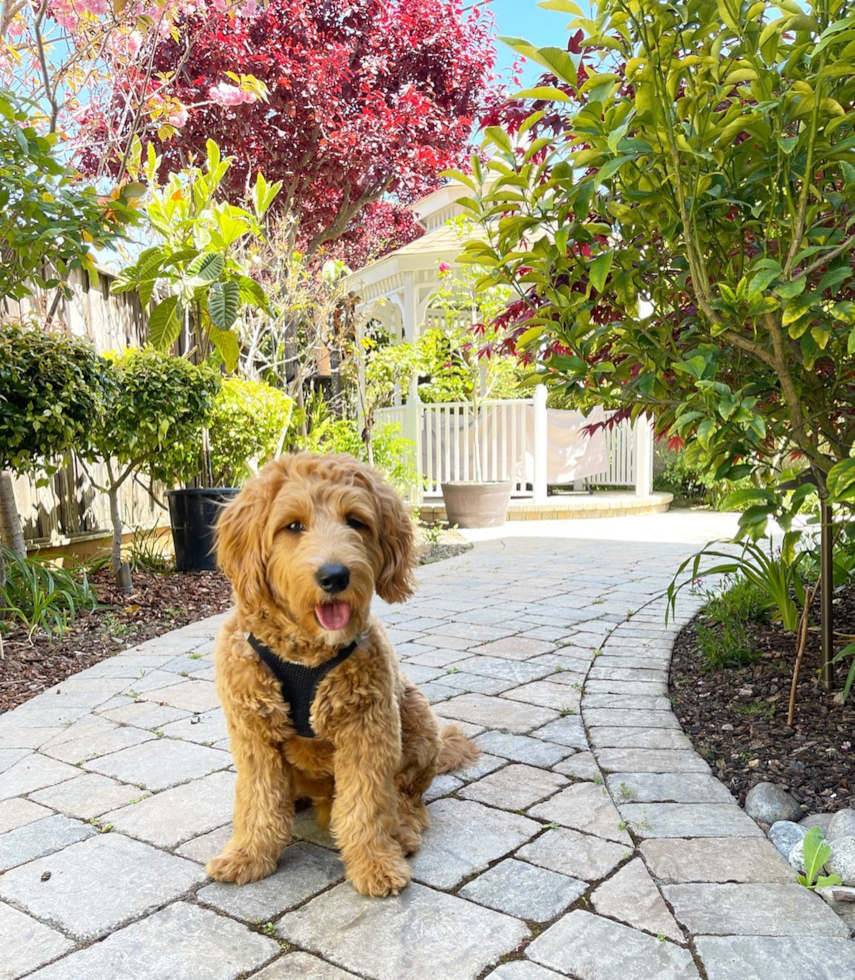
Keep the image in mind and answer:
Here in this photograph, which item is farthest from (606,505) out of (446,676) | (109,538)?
(446,676)

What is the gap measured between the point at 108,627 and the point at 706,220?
13.9 feet

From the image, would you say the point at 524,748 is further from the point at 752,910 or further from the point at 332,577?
the point at 332,577

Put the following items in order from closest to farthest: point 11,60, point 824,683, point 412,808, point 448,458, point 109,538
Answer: point 412,808 < point 824,683 < point 11,60 < point 109,538 < point 448,458

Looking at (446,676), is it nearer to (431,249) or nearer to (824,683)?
(824,683)

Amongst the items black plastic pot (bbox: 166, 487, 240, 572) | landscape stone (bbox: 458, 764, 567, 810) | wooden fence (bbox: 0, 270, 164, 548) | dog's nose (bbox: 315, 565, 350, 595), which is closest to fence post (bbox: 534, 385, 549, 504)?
wooden fence (bbox: 0, 270, 164, 548)

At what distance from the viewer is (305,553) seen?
6.60 ft

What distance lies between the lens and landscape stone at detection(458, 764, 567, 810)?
2.73 metres

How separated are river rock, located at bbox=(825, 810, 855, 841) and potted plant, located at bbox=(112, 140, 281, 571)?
4.11m

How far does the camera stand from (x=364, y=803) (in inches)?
86.9

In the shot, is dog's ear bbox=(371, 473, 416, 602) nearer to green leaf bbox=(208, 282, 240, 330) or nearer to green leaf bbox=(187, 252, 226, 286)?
green leaf bbox=(208, 282, 240, 330)

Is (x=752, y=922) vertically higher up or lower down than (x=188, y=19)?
lower down

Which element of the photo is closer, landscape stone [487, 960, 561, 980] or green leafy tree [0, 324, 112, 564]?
landscape stone [487, 960, 561, 980]

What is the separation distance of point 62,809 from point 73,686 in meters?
1.48

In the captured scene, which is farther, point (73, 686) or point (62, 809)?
point (73, 686)
